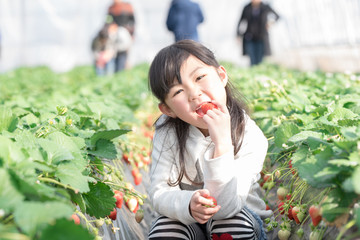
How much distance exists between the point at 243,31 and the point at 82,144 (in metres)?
8.65

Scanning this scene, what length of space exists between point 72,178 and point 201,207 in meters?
0.51

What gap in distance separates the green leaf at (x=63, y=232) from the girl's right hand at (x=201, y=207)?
74 cm

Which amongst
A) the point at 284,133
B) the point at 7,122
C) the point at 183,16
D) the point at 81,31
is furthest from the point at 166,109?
the point at 81,31

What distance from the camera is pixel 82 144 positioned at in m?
1.80

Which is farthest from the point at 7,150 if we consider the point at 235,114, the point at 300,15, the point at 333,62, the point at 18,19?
A: the point at 18,19

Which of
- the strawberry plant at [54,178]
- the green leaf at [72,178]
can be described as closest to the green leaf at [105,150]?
the strawberry plant at [54,178]

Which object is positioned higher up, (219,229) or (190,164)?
(190,164)

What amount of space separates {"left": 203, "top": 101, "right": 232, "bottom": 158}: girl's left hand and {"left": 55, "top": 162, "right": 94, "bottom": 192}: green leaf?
0.55 metres

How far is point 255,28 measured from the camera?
9.67 m

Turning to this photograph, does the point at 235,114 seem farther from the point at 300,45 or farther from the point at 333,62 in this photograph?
the point at 300,45

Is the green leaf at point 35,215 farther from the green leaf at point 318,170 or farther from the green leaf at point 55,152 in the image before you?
the green leaf at point 318,170

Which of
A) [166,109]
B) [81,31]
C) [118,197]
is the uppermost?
[166,109]

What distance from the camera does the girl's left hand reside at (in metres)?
1.81

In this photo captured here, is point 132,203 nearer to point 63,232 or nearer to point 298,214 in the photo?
point 298,214
